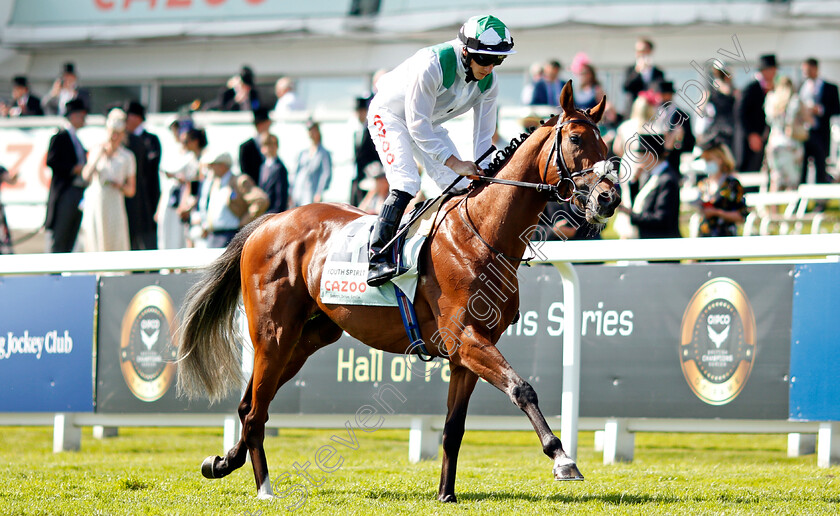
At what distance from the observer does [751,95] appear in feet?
38.2

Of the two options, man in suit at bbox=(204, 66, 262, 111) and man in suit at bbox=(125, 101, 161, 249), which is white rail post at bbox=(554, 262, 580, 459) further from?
man in suit at bbox=(204, 66, 262, 111)

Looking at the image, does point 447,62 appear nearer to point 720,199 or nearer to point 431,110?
point 431,110

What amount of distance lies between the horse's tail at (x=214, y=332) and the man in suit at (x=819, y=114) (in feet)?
25.6

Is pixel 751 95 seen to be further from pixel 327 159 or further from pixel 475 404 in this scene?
pixel 475 404

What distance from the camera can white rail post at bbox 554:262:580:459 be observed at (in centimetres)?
610

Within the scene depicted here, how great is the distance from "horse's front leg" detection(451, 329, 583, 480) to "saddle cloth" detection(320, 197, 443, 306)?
0.47 meters

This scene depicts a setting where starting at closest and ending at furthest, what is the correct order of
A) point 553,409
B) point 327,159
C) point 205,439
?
1. point 553,409
2. point 205,439
3. point 327,159

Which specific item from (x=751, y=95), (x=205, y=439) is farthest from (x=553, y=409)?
(x=751, y=95)

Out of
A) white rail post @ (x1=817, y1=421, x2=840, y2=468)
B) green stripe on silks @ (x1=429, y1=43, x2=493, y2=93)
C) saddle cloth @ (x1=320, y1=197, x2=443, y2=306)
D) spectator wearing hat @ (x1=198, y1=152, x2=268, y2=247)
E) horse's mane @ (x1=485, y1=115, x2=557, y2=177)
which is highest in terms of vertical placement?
green stripe on silks @ (x1=429, y1=43, x2=493, y2=93)

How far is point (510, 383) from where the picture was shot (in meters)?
4.80

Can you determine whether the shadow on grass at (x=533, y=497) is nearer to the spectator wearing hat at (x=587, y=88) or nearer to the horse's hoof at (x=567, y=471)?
the horse's hoof at (x=567, y=471)

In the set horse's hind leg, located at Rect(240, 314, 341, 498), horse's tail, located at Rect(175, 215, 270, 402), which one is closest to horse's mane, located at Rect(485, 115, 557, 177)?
horse's hind leg, located at Rect(240, 314, 341, 498)

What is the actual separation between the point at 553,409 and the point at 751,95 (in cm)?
637

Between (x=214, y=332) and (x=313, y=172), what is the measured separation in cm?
501
